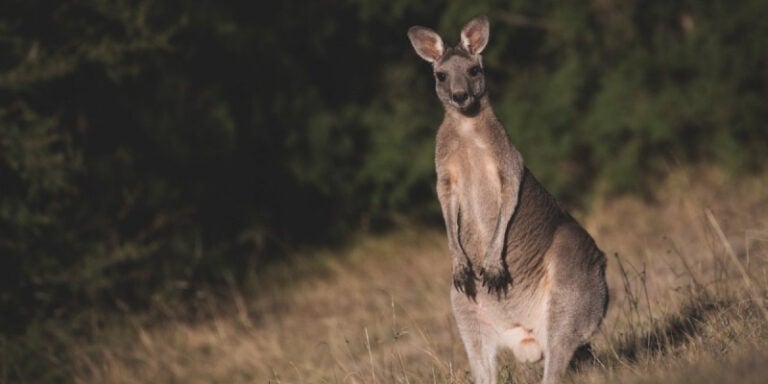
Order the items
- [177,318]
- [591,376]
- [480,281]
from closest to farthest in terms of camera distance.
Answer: [591,376] → [480,281] → [177,318]

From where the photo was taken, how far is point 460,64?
19.5ft

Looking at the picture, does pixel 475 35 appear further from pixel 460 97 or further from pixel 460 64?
pixel 460 97

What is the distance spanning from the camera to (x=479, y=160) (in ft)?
18.5

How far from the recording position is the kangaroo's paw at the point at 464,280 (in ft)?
18.1

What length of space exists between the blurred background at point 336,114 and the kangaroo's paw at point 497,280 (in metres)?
5.24

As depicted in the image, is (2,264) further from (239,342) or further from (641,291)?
(641,291)

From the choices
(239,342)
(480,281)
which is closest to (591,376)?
(480,281)

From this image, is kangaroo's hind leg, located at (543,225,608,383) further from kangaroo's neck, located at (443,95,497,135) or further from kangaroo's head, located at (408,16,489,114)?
kangaroo's head, located at (408,16,489,114)

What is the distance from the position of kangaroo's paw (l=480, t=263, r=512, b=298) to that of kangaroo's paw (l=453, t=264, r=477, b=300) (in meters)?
0.09

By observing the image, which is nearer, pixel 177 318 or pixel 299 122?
pixel 177 318

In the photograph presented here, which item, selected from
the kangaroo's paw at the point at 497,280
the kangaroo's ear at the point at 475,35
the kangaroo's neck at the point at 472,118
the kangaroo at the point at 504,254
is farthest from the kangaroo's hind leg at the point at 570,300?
the kangaroo's ear at the point at 475,35

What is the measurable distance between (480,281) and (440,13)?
7.88 meters

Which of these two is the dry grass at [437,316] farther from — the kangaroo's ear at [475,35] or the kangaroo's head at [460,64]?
the kangaroo's ear at [475,35]

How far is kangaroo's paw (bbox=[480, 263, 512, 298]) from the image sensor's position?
5.48 metres
